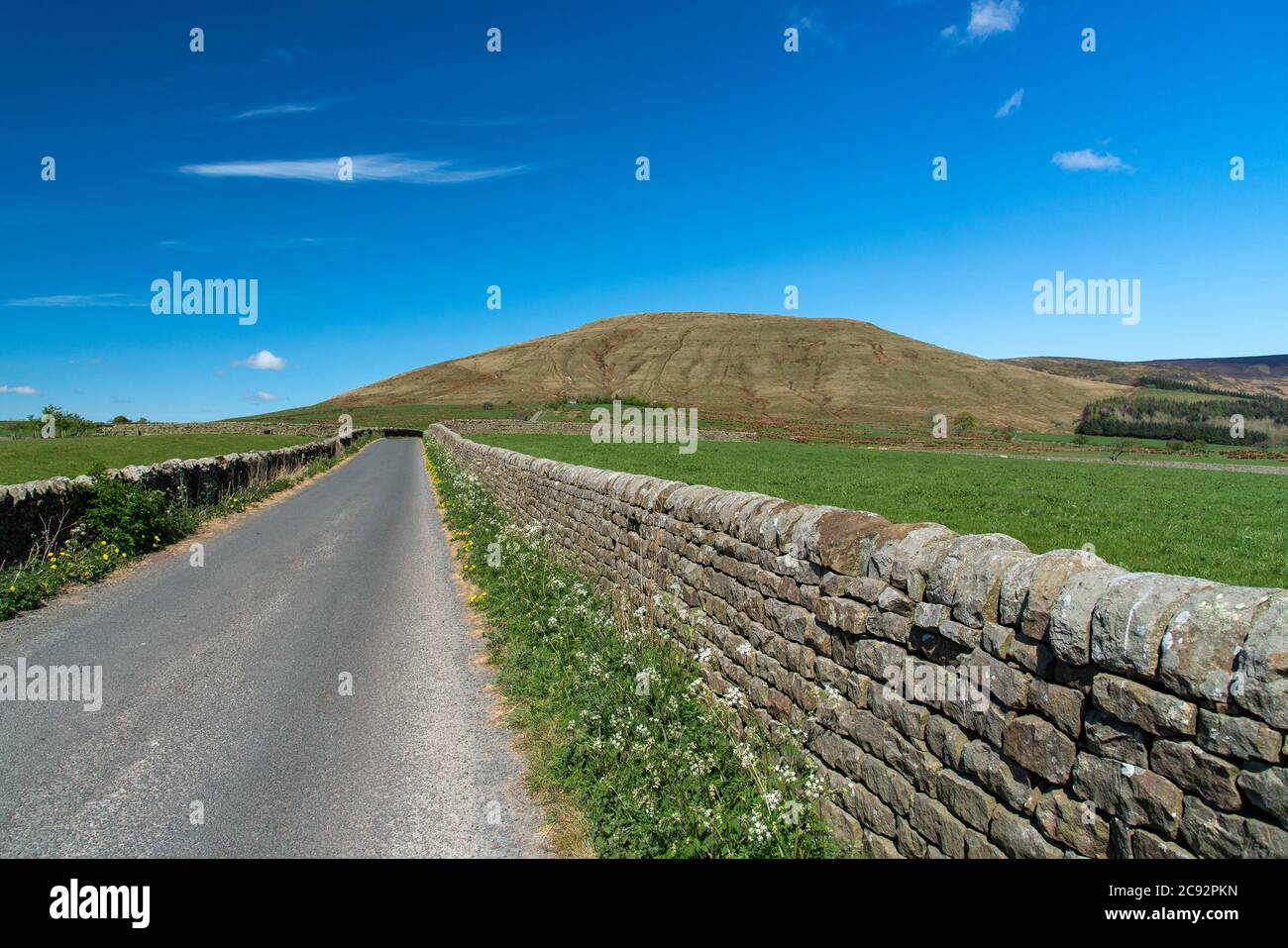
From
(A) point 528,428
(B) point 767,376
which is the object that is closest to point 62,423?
(A) point 528,428

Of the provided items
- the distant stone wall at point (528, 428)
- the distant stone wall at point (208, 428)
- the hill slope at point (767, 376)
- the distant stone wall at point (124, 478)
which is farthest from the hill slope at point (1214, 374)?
the distant stone wall at point (124, 478)

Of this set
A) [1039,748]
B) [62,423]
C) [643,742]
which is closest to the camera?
[1039,748]

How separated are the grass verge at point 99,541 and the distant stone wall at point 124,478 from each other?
0.21 meters

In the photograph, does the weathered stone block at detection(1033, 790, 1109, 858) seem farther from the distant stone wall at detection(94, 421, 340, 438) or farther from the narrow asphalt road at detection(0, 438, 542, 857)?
the distant stone wall at detection(94, 421, 340, 438)

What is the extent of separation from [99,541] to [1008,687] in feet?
45.0

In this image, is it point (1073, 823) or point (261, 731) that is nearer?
point (1073, 823)

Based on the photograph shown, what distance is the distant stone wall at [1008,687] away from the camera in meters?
2.19

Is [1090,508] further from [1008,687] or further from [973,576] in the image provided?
[1008,687]

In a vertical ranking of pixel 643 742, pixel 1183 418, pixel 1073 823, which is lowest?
pixel 643 742

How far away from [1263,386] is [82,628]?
215805 mm

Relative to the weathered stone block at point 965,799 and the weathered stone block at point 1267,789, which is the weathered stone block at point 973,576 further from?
the weathered stone block at point 1267,789

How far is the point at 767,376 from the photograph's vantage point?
488 ft

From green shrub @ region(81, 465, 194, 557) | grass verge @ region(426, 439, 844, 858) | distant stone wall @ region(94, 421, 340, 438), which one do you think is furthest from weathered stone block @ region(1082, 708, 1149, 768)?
distant stone wall @ region(94, 421, 340, 438)

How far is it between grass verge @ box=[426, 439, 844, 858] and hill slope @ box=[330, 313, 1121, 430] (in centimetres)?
10290
